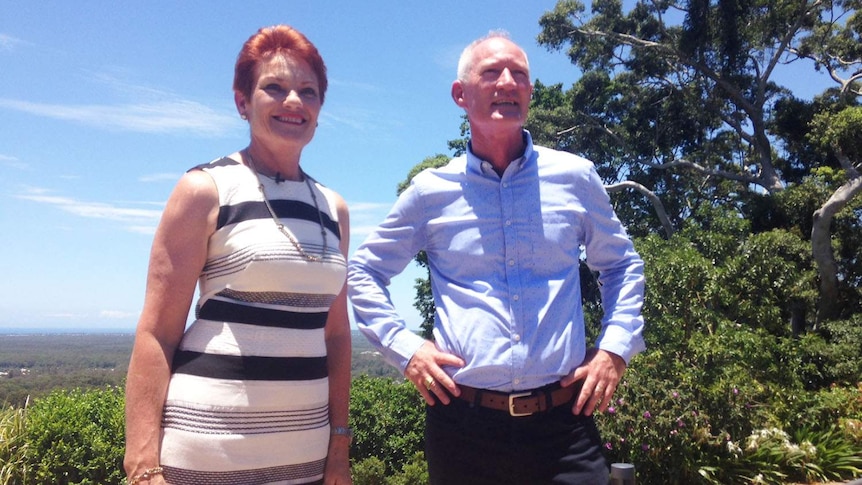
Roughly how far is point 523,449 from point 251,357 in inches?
30.8

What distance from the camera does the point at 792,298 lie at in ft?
41.8

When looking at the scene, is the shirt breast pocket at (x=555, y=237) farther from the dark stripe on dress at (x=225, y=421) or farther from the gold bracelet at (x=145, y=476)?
the gold bracelet at (x=145, y=476)

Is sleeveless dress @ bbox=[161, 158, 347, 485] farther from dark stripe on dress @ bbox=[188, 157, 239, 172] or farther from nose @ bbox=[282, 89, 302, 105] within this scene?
nose @ bbox=[282, 89, 302, 105]

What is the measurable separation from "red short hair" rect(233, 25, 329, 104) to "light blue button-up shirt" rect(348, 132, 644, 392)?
527 millimetres

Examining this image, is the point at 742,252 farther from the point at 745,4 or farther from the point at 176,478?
the point at 745,4

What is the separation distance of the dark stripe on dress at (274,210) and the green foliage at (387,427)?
3.54 metres

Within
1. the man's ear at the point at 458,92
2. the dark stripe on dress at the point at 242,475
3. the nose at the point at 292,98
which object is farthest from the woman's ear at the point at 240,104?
the dark stripe on dress at the point at 242,475

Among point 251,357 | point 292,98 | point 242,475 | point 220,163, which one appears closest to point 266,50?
point 292,98

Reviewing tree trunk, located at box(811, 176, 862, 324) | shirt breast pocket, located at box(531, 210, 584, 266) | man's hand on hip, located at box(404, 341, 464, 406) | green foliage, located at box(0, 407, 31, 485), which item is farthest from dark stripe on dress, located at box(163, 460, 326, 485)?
tree trunk, located at box(811, 176, 862, 324)

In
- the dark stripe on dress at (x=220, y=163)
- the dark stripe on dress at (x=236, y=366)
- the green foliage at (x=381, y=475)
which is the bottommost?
the green foliage at (x=381, y=475)

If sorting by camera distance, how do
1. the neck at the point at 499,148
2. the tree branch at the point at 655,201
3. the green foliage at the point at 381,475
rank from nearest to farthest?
the neck at the point at 499,148
the green foliage at the point at 381,475
the tree branch at the point at 655,201

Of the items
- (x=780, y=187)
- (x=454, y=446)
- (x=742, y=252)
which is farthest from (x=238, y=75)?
(x=780, y=187)

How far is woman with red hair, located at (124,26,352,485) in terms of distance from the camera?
163cm

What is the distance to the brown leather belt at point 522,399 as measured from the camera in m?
1.85
